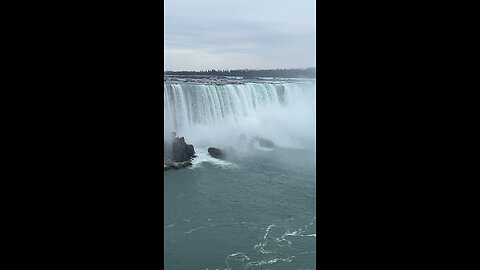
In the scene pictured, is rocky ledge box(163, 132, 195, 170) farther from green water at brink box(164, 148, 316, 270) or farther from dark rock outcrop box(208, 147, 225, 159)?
dark rock outcrop box(208, 147, 225, 159)

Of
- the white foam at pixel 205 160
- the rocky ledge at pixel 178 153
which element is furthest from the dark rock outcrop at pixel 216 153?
the rocky ledge at pixel 178 153

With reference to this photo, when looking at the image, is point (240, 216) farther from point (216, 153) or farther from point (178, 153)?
point (216, 153)

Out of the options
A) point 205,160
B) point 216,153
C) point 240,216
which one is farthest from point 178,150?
point 240,216

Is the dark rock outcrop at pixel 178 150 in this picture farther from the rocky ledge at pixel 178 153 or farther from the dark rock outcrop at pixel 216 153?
the dark rock outcrop at pixel 216 153

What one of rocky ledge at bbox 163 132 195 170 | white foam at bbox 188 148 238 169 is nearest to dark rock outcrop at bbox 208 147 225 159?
white foam at bbox 188 148 238 169
